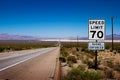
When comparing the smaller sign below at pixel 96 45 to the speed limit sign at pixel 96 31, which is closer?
the speed limit sign at pixel 96 31

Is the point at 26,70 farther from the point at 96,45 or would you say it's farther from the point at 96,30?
the point at 96,30

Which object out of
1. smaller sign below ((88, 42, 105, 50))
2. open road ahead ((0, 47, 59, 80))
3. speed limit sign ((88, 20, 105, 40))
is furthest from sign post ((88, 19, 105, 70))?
open road ahead ((0, 47, 59, 80))

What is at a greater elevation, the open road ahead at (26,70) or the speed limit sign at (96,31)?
the speed limit sign at (96,31)

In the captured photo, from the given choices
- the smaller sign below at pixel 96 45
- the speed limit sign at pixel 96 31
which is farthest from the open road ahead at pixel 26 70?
the speed limit sign at pixel 96 31

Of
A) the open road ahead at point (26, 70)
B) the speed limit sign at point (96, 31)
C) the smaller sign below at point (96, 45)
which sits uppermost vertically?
the speed limit sign at point (96, 31)

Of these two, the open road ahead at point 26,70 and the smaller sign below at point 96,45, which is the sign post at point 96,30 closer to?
the smaller sign below at point 96,45

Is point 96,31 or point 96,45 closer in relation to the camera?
point 96,31

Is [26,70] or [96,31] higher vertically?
[96,31]

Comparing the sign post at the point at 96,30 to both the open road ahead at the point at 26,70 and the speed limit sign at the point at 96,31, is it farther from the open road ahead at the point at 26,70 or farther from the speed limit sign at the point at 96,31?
the open road ahead at the point at 26,70

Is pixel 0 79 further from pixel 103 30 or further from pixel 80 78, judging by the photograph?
pixel 103 30

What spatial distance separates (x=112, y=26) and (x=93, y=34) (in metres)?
36.0

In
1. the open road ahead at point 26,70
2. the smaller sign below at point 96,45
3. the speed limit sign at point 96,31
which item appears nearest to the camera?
the open road ahead at point 26,70

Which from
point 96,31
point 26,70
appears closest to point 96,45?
point 96,31

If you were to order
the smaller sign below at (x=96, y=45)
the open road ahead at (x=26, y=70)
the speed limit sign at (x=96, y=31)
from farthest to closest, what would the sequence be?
the smaller sign below at (x=96, y=45) < the speed limit sign at (x=96, y=31) < the open road ahead at (x=26, y=70)
